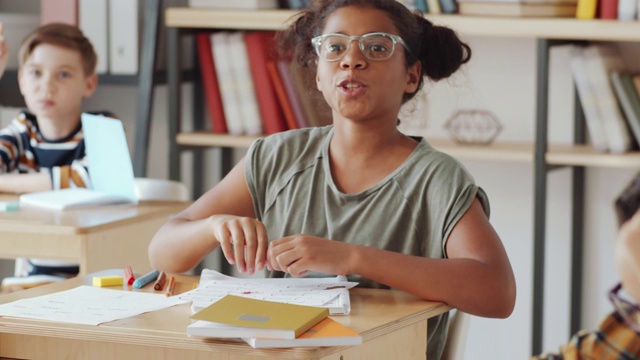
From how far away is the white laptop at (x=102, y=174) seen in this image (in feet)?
9.02

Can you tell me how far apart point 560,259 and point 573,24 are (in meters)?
0.83

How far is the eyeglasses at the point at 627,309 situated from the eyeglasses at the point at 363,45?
80 cm

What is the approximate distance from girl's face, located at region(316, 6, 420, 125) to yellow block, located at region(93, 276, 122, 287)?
0.49 meters

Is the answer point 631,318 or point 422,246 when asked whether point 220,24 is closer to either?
point 422,246

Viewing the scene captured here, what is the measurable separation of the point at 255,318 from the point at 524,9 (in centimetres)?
190

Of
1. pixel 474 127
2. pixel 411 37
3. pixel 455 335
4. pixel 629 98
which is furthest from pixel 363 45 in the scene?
pixel 474 127

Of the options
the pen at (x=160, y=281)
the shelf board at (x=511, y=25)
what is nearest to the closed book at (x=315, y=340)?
the pen at (x=160, y=281)

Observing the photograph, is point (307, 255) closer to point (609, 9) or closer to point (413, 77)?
point (413, 77)

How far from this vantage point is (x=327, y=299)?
5.62 ft

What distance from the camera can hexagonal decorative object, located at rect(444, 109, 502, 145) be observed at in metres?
3.43

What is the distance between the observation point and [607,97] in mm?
3139

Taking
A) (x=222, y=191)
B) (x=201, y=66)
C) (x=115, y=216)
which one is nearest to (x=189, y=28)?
(x=201, y=66)

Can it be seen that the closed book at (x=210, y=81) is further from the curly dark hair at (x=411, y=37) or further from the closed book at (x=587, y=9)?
the curly dark hair at (x=411, y=37)

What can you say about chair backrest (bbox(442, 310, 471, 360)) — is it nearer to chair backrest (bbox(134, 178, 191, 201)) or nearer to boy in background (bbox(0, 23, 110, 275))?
chair backrest (bbox(134, 178, 191, 201))
